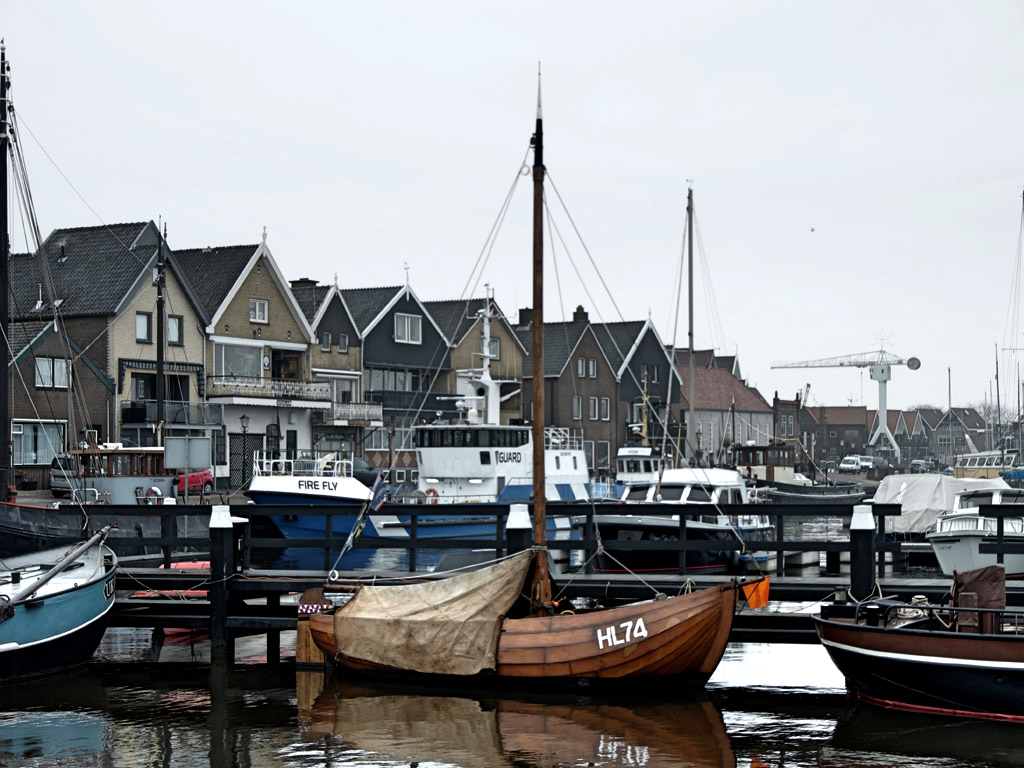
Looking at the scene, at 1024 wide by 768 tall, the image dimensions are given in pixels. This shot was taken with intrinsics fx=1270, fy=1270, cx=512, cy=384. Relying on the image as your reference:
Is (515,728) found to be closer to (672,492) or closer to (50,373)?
(672,492)

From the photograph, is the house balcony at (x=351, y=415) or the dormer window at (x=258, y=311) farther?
the house balcony at (x=351, y=415)

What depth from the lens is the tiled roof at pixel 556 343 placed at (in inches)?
3081

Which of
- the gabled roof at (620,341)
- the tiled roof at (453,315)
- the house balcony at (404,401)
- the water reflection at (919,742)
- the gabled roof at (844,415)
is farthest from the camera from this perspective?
the gabled roof at (844,415)

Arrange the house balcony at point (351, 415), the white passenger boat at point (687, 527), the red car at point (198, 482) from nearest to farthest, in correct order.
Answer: the white passenger boat at point (687, 527) < the red car at point (198, 482) < the house balcony at point (351, 415)

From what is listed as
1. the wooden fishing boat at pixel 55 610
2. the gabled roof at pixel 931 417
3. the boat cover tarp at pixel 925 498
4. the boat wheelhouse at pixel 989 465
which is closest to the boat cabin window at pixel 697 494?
the boat cover tarp at pixel 925 498

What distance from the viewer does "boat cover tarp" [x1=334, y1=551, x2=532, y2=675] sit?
16906 mm

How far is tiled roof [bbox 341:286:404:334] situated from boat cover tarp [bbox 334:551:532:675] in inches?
1988

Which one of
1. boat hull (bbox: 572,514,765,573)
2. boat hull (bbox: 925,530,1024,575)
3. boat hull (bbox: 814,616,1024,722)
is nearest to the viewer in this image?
boat hull (bbox: 814,616,1024,722)

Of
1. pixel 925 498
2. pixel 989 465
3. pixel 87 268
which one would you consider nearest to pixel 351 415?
pixel 87 268

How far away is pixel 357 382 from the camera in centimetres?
6725

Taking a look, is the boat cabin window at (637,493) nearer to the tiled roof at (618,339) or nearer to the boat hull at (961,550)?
the boat hull at (961,550)

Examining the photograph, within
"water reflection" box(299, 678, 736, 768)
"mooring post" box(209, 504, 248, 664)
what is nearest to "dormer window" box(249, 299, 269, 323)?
"mooring post" box(209, 504, 248, 664)

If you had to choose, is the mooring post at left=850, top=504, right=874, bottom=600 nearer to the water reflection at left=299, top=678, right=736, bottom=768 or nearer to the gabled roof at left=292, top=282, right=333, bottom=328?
the water reflection at left=299, top=678, right=736, bottom=768

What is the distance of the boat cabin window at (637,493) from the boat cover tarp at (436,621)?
22.0 m
